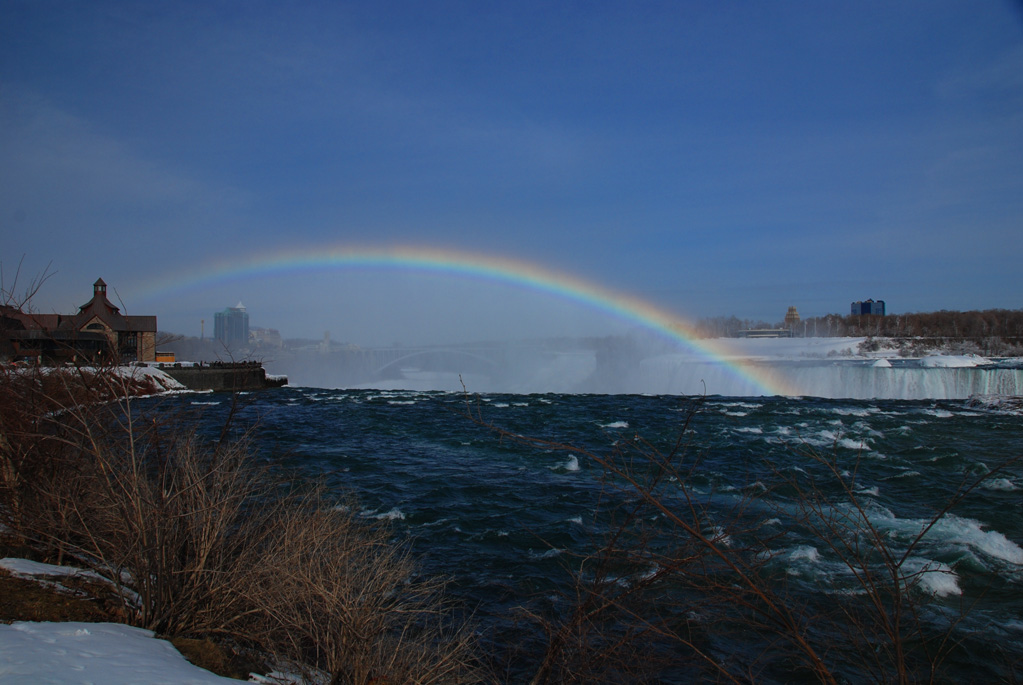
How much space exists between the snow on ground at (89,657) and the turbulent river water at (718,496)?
9.53 ft

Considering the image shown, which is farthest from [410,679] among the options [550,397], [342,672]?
[550,397]

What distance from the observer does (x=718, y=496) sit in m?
14.3

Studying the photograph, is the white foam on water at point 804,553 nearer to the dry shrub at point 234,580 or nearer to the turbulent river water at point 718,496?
the turbulent river water at point 718,496

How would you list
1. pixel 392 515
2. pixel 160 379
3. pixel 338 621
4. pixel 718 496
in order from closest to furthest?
pixel 338 621, pixel 392 515, pixel 718 496, pixel 160 379

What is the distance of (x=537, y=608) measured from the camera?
841cm

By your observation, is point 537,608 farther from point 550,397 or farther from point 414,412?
point 550,397

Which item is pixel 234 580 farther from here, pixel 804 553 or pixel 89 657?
pixel 804 553

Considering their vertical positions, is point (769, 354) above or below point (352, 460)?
above

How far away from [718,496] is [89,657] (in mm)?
12731

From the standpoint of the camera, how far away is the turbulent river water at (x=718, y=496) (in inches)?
293

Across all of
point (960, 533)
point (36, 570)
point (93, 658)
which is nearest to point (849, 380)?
point (960, 533)

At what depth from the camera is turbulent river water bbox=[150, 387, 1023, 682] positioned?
743 centimetres

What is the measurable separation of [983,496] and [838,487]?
10.8ft

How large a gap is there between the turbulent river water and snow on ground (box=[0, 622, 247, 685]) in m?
2.90
